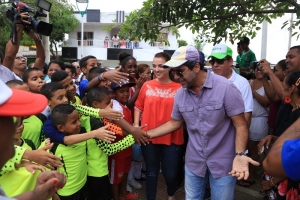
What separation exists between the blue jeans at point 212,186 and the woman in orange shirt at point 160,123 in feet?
1.82

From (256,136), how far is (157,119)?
160 cm

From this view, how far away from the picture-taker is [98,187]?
2.79 meters

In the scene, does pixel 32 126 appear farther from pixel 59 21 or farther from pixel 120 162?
pixel 59 21

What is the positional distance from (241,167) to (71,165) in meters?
1.44

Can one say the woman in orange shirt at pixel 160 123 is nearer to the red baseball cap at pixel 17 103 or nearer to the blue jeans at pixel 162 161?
the blue jeans at pixel 162 161

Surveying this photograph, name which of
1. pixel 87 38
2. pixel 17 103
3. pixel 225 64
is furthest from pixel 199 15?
pixel 87 38

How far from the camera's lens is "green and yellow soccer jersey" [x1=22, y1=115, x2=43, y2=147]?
2514 millimetres

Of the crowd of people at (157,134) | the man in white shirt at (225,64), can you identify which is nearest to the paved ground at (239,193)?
the crowd of people at (157,134)

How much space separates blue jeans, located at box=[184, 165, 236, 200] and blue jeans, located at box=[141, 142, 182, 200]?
543mm

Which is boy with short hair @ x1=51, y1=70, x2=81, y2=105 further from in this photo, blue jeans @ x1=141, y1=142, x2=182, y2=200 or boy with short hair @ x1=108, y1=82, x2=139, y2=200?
blue jeans @ x1=141, y1=142, x2=182, y2=200

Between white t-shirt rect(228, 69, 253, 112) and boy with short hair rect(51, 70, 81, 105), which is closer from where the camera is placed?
white t-shirt rect(228, 69, 253, 112)

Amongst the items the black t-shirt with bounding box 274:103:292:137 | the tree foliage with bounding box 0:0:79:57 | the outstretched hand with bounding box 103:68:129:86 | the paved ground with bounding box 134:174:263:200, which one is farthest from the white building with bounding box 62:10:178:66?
the black t-shirt with bounding box 274:103:292:137

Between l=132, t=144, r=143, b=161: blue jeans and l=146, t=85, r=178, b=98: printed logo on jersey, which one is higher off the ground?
l=146, t=85, r=178, b=98: printed logo on jersey

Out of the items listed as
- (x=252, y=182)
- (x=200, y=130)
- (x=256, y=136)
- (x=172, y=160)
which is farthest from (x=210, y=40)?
(x=200, y=130)
